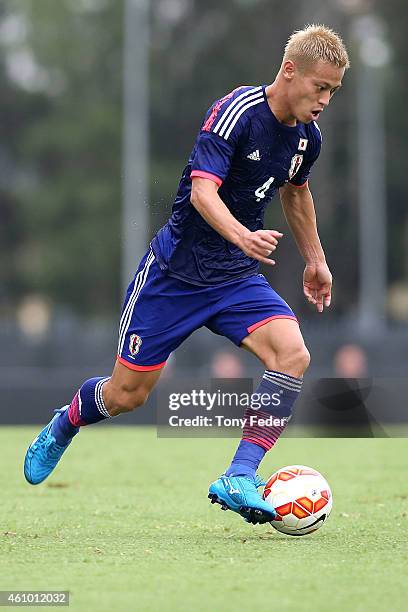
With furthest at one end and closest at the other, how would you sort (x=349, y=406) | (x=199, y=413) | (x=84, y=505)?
(x=349, y=406)
(x=199, y=413)
(x=84, y=505)

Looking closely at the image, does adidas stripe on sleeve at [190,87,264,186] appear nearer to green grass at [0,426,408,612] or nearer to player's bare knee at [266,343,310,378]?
player's bare knee at [266,343,310,378]

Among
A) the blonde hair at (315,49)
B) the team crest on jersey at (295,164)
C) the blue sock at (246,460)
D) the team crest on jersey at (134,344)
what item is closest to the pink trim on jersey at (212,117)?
the blonde hair at (315,49)

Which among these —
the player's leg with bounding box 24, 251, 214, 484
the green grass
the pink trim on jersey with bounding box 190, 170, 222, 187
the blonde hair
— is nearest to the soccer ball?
the green grass

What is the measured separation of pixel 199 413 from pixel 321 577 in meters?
6.08

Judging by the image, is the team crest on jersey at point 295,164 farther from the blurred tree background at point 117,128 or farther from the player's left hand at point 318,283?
the blurred tree background at point 117,128

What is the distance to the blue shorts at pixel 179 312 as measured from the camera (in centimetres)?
701

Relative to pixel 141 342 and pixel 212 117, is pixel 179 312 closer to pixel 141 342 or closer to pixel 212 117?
pixel 141 342

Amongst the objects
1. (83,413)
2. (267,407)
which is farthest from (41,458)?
(267,407)

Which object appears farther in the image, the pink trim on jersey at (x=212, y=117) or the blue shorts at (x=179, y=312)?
the blue shorts at (x=179, y=312)

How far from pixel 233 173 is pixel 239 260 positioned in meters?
0.49

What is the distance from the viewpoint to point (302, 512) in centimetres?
665

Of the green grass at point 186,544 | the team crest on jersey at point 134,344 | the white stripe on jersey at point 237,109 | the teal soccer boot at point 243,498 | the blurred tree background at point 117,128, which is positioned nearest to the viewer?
the green grass at point 186,544

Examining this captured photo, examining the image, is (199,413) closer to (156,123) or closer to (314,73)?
(314,73)

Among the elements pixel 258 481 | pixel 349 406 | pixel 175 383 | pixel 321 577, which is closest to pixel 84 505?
pixel 258 481
